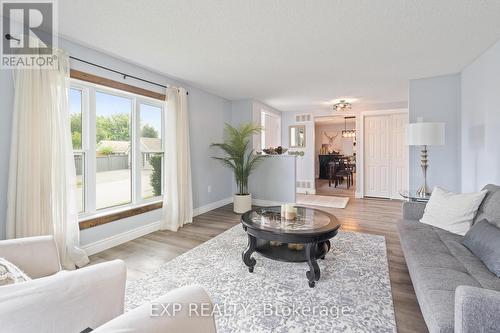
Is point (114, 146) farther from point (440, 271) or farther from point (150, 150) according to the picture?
point (440, 271)

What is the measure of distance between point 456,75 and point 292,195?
3474mm

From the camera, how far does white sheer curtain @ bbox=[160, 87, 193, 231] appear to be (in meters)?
3.87

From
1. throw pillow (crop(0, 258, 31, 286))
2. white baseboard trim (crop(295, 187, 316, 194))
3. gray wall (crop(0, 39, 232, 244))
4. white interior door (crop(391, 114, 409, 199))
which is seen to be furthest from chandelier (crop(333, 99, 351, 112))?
throw pillow (crop(0, 258, 31, 286))

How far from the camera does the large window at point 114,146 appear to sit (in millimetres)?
3004

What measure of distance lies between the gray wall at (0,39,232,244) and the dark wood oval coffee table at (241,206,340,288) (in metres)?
1.93

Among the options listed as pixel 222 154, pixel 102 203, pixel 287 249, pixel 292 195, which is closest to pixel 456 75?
pixel 292 195

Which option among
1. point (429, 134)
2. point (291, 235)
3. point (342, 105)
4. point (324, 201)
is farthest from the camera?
point (324, 201)

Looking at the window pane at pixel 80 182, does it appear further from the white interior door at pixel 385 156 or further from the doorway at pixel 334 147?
the doorway at pixel 334 147

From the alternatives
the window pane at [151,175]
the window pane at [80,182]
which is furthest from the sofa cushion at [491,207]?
the window pane at [80,182]

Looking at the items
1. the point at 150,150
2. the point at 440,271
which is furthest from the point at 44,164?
the point at 440,271

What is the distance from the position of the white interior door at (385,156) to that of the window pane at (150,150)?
16.6 feet

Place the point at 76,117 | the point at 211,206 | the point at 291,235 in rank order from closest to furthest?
1. the point at 291,235
2. the point at 76,117
3. the point at 211,206

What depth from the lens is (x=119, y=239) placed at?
329 cm

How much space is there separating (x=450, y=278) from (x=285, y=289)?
1.18m
